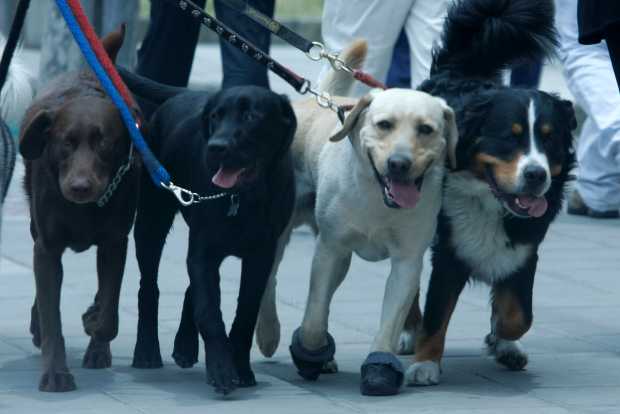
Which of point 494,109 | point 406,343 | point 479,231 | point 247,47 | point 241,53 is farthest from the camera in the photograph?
point 241,53

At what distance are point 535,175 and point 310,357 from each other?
3.22 feet

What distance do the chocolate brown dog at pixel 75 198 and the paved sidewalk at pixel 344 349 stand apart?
0.19 metres

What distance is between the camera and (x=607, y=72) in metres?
9.06

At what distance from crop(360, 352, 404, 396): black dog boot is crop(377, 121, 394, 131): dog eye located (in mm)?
758

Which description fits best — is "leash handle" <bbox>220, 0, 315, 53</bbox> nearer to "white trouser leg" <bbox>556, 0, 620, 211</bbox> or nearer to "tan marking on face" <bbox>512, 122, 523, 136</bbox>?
"tan marking on face" <bbox>512, 122, 523, 136</bbox>

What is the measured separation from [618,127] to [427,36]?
1.89 meters

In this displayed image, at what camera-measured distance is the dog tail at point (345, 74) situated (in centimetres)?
616

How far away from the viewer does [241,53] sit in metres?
7.46

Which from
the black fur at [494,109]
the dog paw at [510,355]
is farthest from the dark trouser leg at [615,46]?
the dog paw at [510,355]

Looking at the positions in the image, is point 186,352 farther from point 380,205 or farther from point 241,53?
point 241,53

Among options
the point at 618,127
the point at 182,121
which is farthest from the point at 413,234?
the point at 618,127

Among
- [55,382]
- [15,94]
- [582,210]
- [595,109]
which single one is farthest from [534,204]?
[582,210]

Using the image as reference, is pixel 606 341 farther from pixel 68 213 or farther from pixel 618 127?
pixel 618 127

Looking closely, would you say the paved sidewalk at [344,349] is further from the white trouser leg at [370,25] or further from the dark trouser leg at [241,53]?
the white trouser leg at [370,25]
